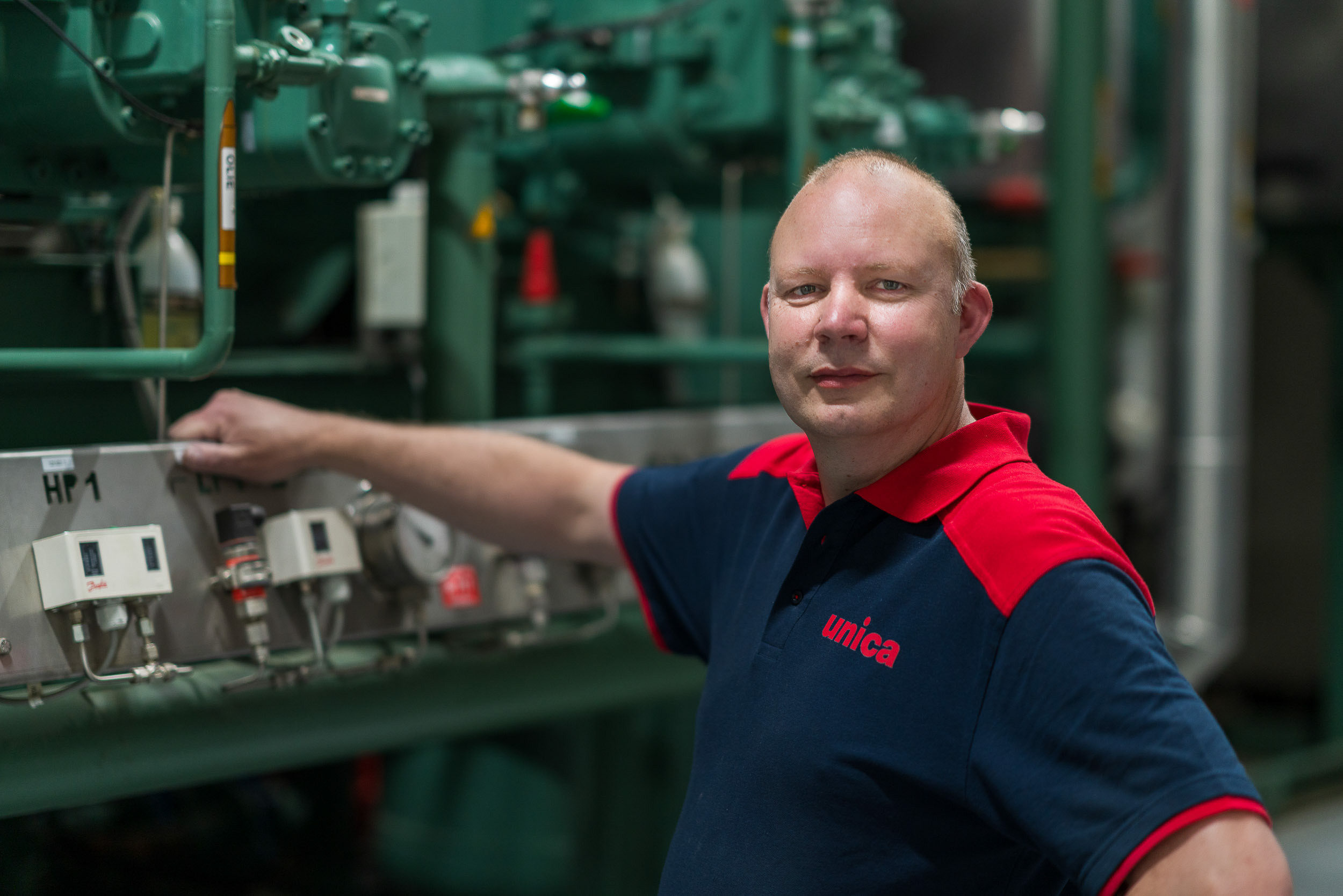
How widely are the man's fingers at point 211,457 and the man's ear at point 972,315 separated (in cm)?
75

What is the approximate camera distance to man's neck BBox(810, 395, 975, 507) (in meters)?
1.12

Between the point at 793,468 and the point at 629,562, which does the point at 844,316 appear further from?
the point at 629,562

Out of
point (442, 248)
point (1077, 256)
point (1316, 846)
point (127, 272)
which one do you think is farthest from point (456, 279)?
point (1316, 846)

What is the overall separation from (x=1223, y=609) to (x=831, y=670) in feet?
7.46

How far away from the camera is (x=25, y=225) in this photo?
1530mm

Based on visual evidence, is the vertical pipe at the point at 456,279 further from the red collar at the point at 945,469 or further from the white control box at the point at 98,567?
the red collar at the point at 945,469

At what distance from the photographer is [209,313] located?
1.27 m

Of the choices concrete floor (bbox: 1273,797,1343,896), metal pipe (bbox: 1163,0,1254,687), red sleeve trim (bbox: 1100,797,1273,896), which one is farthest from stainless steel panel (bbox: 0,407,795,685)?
concrete floor (bbox: 1273,797,1343,896)

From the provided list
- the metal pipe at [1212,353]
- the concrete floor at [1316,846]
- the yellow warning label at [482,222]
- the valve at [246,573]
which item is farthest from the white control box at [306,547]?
the concrete floor at [1316,846]

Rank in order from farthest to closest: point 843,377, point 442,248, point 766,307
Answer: point 442,248, point 766,307, point 843,377

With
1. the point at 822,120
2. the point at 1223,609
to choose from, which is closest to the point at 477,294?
the point at 822,120

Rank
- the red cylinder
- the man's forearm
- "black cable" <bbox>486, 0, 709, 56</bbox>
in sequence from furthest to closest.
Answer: the red cylinder, "black cable" <bbox>486, 0, 709, 56</bbox>, the man's forearm

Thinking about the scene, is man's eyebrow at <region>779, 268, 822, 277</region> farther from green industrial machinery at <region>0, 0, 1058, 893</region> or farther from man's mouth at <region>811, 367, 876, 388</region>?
→ green industrial machinery at <region>0, 0, 1058, 893</region>

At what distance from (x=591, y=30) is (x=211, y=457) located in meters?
1.10
